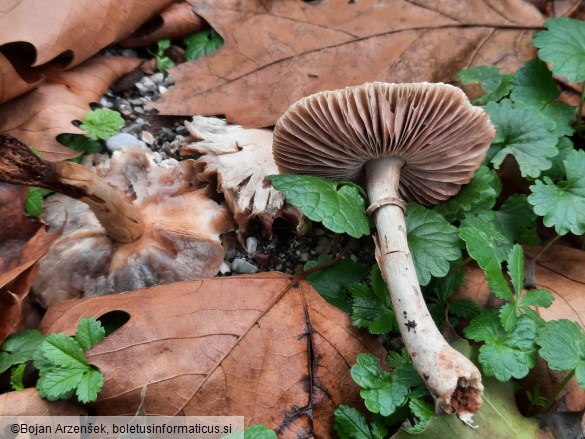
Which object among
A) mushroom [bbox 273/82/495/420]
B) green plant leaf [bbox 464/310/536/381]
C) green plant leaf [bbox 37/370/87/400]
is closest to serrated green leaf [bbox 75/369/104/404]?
green plant leaf [bbox 37/370/87/400]

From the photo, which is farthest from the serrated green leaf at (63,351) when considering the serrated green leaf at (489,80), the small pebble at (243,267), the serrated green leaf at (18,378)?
the serrated green leaf at (489,80)

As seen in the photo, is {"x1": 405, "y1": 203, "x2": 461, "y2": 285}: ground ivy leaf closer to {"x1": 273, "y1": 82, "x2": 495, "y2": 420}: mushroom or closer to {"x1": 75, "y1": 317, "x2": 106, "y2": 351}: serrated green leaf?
{"x1": 273, "y1": 82, "x2": 495, "y2": 420}: mushroom

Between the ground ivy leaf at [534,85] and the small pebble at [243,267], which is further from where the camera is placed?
the ground ivy leaf at [534,85]

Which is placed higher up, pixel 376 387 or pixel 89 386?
pixel 89 386

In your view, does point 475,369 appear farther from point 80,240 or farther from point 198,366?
point 80,240

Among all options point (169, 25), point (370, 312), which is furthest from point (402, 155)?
point (169, 25)

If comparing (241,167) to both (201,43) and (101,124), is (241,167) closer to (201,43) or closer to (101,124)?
(101,124)

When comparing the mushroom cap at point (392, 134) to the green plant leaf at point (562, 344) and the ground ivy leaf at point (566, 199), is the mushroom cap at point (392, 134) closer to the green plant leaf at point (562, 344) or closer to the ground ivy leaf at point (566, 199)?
the ground ivy leaf at point (566, 199)
